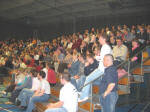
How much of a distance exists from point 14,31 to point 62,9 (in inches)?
323

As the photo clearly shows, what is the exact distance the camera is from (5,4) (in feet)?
51.4

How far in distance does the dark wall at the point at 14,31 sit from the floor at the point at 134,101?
14098 millimetres

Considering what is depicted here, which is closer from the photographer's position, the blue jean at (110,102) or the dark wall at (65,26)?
the blue jean at (110,102)

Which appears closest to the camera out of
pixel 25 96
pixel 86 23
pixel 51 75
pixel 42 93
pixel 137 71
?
pixel 42 93

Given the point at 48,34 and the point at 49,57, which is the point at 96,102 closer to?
the point at 49,57

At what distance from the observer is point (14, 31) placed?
21031mm

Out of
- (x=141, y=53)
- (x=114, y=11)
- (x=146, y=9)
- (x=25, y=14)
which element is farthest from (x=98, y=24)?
(x=141, y=53)

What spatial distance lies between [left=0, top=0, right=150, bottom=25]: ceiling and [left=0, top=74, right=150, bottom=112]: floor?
5629 mm

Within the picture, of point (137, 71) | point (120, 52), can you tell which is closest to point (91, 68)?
point (120, 52)

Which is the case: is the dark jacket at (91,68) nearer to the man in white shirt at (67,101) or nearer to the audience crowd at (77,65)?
the audience crowd at (77,65)

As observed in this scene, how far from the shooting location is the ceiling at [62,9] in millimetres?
12062

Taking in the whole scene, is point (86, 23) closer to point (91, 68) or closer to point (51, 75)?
point (51, 75)

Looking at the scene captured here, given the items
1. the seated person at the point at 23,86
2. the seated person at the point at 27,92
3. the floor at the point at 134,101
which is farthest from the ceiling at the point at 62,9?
the seated person at the point at 27,92

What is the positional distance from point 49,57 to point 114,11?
5.89m
